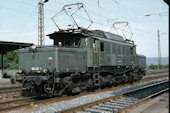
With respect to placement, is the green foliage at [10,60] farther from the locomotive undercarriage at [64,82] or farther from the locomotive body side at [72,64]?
the locomotive undercarriage at [64,82]

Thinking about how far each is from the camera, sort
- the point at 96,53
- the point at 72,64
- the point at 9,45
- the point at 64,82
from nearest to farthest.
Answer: the point at 64,82 → the point at 72,64 → the point at 96,53 → the point at 9,45

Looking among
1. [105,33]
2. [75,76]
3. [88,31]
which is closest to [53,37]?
[88,31]

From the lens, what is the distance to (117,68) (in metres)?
17.2

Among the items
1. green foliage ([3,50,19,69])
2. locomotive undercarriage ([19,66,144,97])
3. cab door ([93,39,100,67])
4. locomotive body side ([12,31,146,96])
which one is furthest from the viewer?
green foliage ([3,50,19,69])

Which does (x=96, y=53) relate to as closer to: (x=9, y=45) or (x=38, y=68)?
(x=38, y=68)

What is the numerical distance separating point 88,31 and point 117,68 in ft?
15.8

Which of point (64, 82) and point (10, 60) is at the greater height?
point (10, 60)

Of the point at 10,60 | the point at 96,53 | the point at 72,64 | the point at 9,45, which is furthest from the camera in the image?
the point at 10,60

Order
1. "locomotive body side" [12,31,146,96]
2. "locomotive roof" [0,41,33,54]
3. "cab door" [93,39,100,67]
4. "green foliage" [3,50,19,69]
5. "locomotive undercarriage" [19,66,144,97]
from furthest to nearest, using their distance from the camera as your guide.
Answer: "green foliage" [3,50,19,69] < "locomotive roof" [0,41,33,54] < "cab door" [93,39,100,67] < "locomotive body side" [12,31,146,96] < "locomotive undercarriage" [19,66,144,97]

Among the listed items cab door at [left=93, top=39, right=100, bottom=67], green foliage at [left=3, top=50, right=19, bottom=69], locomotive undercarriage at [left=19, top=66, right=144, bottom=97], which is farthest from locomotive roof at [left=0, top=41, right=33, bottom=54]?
green foliage at [left=3, top=50, right=19, bottom=69]

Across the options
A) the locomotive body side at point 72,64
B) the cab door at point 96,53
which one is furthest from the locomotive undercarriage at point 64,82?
the cab door at point 96,53

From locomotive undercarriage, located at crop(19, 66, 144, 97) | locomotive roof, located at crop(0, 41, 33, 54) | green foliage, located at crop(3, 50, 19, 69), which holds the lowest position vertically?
locomotive undercarriage, located at crop(19, 66, 144, 97)

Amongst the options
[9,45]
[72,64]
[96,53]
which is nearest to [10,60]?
[9,45]

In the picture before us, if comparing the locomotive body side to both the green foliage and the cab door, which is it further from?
the green foliage
